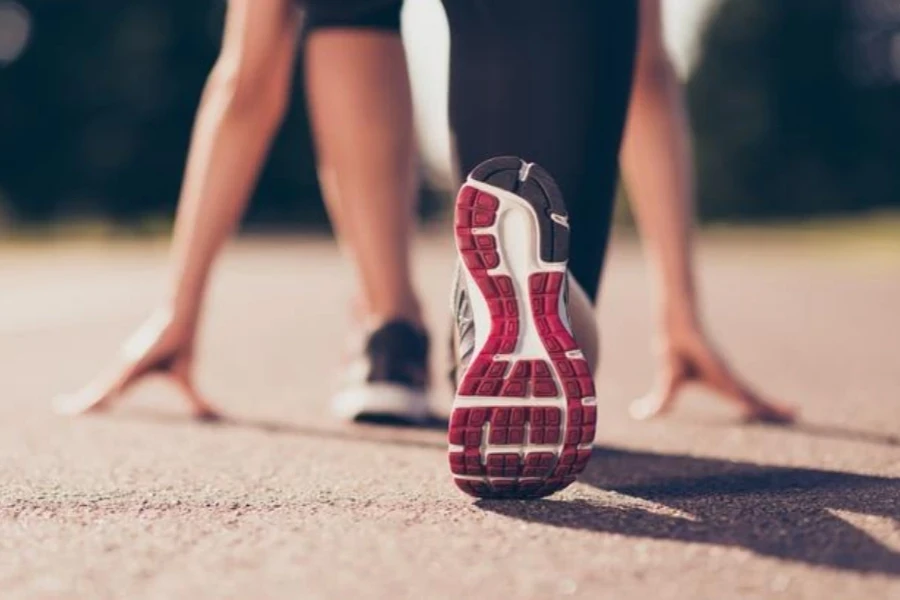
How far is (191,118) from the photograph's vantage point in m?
27.4

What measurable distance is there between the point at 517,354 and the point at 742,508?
32 cm

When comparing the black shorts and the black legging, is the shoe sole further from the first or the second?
the black shorts

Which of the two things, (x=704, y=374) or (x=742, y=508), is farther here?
(x=704, y=374)

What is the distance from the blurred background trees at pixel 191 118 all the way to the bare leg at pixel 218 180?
76.2ft

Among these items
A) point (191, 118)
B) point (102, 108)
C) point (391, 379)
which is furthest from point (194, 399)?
point (191, 118)

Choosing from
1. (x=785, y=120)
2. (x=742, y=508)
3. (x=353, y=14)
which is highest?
(x=785, y=120)

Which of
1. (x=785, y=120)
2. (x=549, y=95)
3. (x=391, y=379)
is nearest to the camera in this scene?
(x=549, y=95)

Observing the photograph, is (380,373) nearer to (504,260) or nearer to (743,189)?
(504,260)

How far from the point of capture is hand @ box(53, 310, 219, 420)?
2.42m

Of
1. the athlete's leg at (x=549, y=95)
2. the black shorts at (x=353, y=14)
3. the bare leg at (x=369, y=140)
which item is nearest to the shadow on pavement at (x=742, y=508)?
the athlete's leg at (x=549, y=95)

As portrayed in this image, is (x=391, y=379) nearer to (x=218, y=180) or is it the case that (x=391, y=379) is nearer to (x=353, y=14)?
(x=218, y=180)

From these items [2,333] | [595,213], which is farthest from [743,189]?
[595,213]

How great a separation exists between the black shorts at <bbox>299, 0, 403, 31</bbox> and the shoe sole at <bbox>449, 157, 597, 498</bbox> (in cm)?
90

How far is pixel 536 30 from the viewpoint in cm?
183
